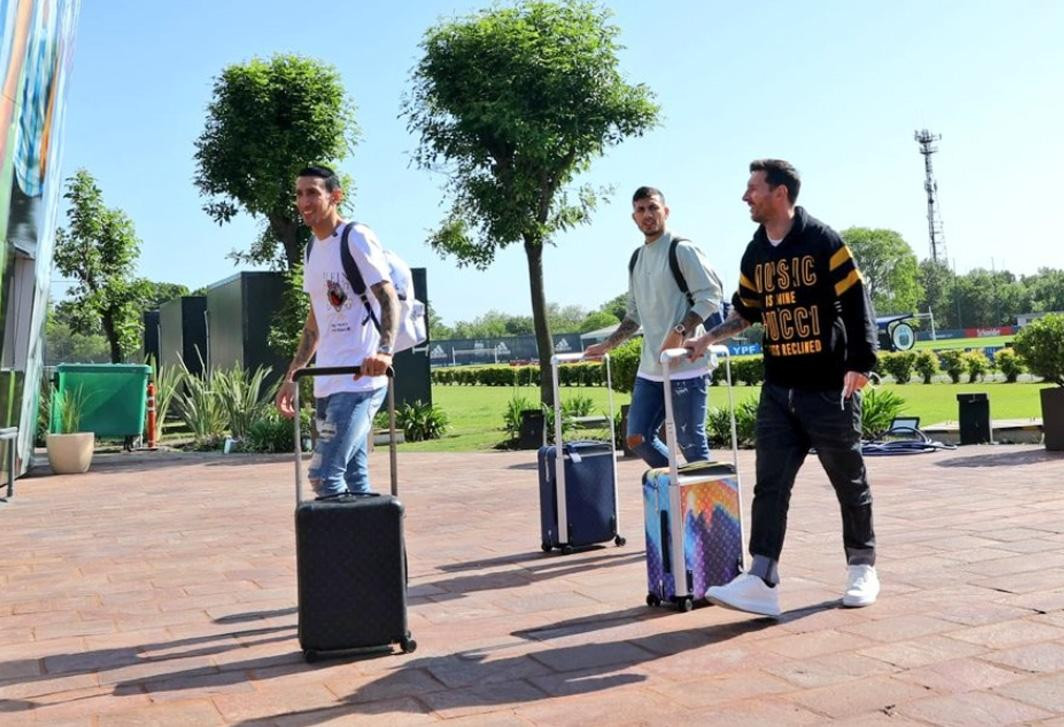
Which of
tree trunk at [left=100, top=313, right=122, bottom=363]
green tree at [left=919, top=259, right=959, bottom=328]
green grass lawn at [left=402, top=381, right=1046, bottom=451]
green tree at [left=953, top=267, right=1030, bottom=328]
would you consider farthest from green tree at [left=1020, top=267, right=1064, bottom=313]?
tree trunk at [left=100, top=313, right=122, bottom=363]

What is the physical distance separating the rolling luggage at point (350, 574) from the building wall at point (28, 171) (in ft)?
23.4

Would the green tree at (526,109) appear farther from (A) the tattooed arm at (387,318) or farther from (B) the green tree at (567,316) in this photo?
(B) the green tree at (567,316)

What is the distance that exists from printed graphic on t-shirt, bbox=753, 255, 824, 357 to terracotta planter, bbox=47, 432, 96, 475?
37.8ft

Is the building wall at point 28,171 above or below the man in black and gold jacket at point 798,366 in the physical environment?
above

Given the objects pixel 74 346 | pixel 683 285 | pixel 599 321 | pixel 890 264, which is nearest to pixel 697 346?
pixel 683 285

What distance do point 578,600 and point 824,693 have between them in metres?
1.76

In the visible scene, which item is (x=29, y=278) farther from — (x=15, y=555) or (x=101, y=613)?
(x=101, y=613)

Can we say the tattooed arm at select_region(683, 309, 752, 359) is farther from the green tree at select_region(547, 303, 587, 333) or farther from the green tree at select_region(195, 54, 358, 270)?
the green tree at select_region(547, 303, 587, 333)

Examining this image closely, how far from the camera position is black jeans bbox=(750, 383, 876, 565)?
441 centimetres

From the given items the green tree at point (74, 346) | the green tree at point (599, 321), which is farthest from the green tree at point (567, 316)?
the green tree at point (74, 346)

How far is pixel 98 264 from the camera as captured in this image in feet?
92.0

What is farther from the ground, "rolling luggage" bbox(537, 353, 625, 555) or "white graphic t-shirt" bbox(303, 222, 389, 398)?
"white graphic t-shirt" bbox(303, 222, 389, 398)

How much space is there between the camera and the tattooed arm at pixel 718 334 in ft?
15.1

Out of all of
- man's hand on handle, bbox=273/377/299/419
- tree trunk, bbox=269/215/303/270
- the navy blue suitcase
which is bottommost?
the navy blue suitcase
